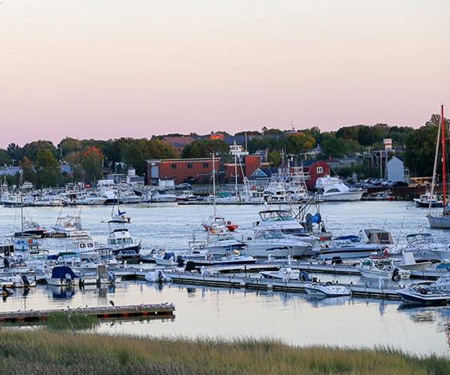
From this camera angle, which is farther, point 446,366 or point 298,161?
point 298,161

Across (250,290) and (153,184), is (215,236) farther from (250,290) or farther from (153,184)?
(153,184)

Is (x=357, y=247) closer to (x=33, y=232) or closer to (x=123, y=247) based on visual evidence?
(x=123, y=247)

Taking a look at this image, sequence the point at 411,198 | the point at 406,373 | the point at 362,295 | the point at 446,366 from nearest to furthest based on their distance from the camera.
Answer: the point at 406,373, the point at 446,366, the point at 362,295, the point at 411,198

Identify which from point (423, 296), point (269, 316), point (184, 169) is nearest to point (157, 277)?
point (269, 316)

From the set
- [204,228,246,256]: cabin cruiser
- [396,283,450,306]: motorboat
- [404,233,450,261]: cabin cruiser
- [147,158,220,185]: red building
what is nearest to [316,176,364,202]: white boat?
[147,158,220,185]: red building

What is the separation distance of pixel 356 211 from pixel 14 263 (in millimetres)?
47311

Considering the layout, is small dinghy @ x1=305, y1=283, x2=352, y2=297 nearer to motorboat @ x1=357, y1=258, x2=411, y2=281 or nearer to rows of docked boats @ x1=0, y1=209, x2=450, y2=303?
rows of docked boats @ x1=0, y1=209, x2=450, y2=303

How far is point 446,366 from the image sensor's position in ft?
48.9

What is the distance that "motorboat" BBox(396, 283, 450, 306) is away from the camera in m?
28.1

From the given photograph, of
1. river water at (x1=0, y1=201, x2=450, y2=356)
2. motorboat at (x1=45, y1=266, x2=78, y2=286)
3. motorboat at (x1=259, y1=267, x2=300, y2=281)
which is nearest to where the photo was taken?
river water at (x1=0, y1=201, x2=450, y2=356)

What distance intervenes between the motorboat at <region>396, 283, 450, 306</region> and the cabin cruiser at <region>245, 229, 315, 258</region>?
43.5 ft

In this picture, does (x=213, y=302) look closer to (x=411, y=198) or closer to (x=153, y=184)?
(x=411, y=198)

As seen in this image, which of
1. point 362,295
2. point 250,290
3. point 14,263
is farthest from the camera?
point 14,263

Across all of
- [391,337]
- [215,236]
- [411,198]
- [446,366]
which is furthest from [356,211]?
[446,366]
